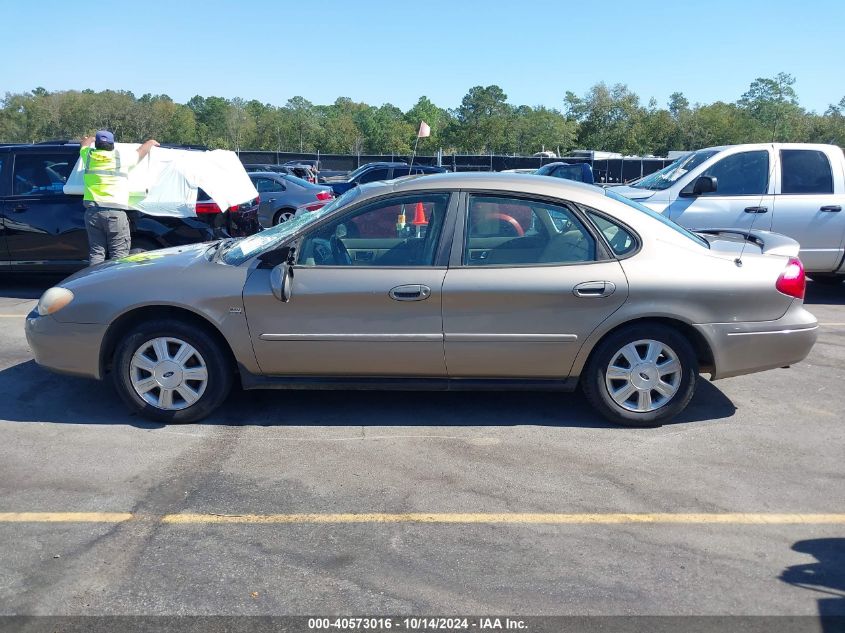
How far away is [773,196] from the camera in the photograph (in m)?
9.04

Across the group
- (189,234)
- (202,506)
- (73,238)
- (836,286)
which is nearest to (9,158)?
(73,238)

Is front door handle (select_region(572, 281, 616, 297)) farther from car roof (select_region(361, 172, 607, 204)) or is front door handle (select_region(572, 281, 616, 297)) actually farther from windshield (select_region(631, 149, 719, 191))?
windshield (select_region(631, 149, 719, 191))

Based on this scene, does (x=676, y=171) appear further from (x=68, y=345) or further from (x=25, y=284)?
(x=25, y=284)

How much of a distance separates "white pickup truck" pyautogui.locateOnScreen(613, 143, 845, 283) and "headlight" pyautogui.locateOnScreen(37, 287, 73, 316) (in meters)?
6.63

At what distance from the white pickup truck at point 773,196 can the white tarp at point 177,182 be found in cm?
492

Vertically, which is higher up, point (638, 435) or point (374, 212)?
point (374, 212)

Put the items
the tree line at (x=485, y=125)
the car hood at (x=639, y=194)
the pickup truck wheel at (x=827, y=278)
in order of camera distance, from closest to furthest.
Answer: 1. the car hood at (x=639, y=194)
2. the pickup truck wheel at (x=827, y=278)
3. the tree line at (x=485, y=125)

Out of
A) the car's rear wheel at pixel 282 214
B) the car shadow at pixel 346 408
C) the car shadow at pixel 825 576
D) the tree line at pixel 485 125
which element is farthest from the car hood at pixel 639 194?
the tree line at pixel 485 125

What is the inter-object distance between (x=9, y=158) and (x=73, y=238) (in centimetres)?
127

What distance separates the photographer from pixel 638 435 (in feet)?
16.2

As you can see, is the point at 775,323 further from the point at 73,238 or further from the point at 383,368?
the point at 73,238

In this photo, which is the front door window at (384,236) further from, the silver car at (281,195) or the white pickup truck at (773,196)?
the silver car at (281,195)

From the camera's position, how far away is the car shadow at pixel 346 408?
514cm

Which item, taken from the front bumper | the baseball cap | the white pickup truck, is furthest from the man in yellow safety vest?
the white pickup truck
